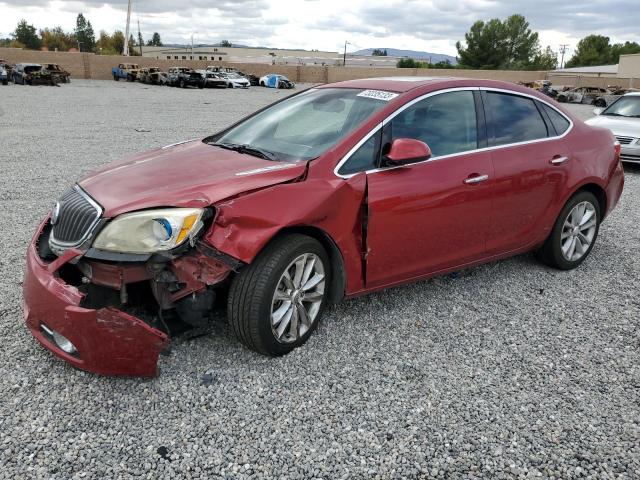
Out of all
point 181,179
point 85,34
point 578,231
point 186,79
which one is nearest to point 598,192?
point 578,231

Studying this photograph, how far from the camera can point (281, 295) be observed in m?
3.31

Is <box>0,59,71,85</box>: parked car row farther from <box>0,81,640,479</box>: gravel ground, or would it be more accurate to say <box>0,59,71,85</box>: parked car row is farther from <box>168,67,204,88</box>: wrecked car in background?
<box>0,81,640,479</box>: gravel ground

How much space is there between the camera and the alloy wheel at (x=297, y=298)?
10.9 ft

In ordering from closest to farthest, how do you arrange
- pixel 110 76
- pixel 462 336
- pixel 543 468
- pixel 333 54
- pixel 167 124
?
pixel 543 468
pixel 462 336
pixel 167 124
pixel 110 76
pixel 333 54

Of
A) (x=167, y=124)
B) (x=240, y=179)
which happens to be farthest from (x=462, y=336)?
(x=167, y=124)

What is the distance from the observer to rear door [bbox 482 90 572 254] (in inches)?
170

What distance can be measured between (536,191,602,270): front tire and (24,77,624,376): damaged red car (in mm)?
27

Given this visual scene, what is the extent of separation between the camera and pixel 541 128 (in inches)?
185

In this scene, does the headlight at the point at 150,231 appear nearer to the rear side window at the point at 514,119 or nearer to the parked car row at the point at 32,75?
the rear side window at the point at 514,119

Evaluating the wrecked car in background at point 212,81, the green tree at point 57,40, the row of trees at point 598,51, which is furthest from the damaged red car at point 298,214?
the green tree at point 57,40

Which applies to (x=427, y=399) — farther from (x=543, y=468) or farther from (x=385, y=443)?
(x=543, y=468)

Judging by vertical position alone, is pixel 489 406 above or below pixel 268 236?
below

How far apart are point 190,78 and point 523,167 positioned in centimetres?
3946

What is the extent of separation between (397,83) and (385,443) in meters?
2.63
